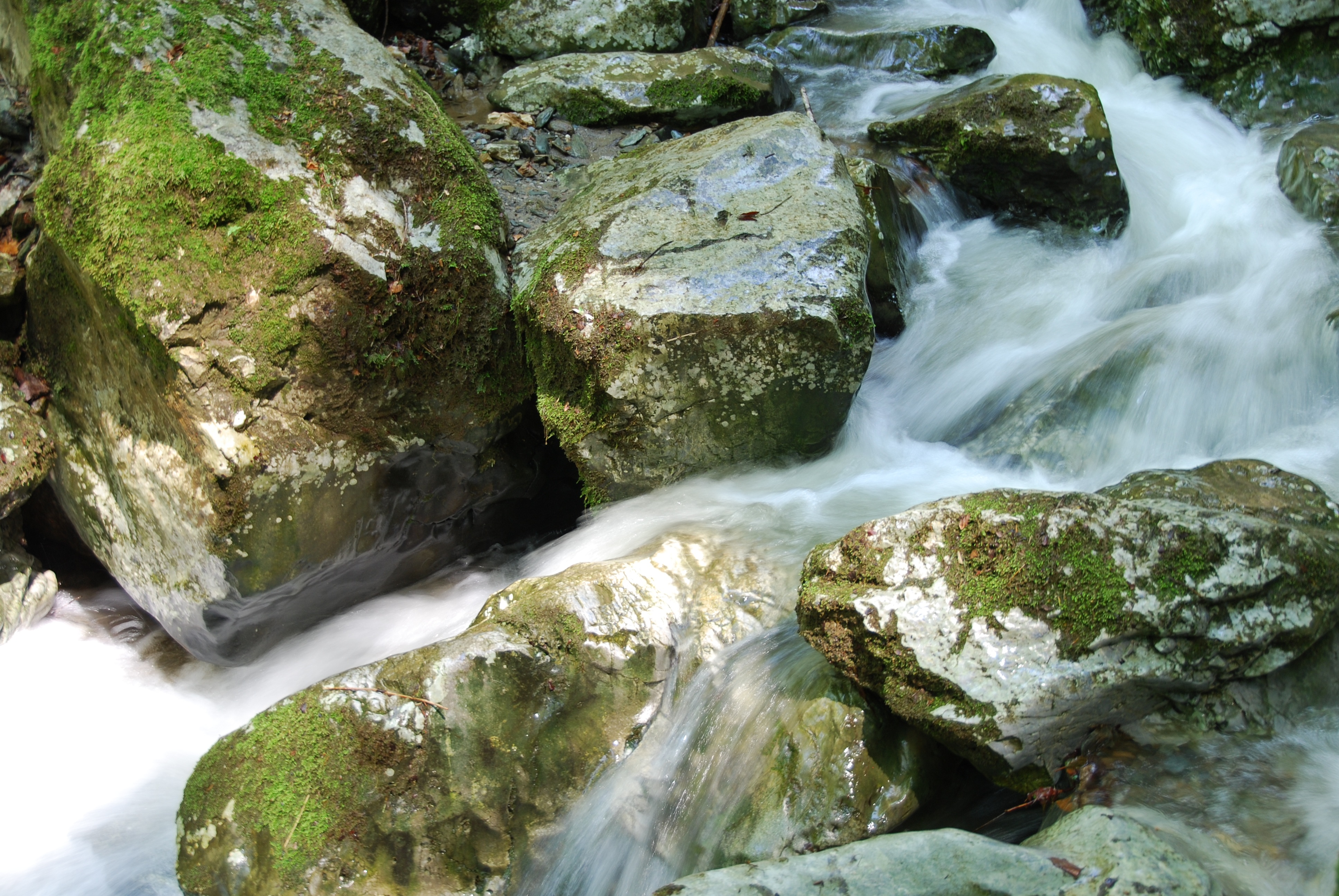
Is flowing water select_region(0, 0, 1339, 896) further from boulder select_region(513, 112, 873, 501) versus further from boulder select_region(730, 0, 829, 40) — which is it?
boulder select_region(730, 0, 829, 40)

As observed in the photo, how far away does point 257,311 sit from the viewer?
3.75 m

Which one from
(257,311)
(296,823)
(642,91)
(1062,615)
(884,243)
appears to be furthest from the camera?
(642,91)

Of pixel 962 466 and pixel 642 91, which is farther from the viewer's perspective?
pixel 642 91

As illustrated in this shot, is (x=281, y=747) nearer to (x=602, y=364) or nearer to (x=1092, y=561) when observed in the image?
(x=602, y=364)

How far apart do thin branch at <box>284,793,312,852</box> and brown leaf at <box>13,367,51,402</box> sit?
265 centimetres

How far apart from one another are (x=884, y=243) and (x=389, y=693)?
12.1ft

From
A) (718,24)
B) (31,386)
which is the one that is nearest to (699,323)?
(31,386)

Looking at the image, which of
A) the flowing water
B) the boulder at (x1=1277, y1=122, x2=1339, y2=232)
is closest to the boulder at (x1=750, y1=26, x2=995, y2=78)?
the flowing water

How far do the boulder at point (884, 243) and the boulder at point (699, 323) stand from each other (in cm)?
63

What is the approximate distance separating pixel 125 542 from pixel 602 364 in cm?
242

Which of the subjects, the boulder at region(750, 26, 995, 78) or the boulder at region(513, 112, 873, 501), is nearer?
the boulder at region(513, 112, 873, 501)

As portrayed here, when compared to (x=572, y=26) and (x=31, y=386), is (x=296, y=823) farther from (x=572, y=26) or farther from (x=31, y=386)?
(x=572, y=26)

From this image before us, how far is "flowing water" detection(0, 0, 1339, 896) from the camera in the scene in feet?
11.2

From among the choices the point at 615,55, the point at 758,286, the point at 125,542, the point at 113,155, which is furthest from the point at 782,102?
the point at 125,542
